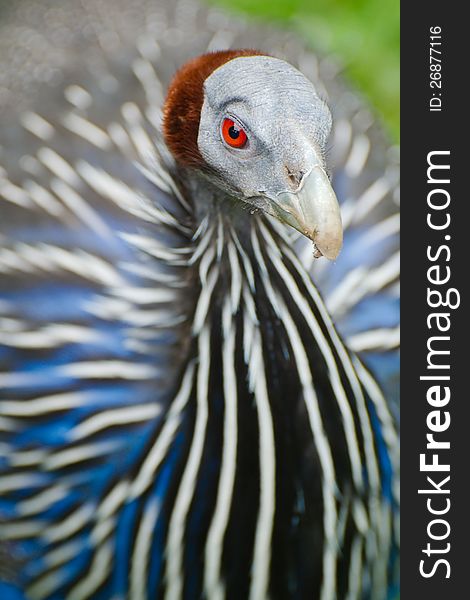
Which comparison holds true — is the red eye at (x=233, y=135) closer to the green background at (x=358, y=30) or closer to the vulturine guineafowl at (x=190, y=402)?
the vulturine guineafowl at (x=190, y=402)

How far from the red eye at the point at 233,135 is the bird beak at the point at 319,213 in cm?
11

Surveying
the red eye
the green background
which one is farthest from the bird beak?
the green background

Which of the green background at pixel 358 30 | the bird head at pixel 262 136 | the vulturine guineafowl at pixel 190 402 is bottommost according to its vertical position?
the vulturine guineafowl at pixel 190 402

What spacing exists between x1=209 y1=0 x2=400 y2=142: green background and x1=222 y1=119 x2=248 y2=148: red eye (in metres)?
1.25

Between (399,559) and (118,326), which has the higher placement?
(118,326)

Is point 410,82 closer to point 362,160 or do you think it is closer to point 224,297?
point 362,160

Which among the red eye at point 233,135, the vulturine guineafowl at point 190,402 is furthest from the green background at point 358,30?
the red eye at point 233,135

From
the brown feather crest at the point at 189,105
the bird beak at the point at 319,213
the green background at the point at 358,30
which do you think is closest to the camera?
the bird beak at the point at 319,213

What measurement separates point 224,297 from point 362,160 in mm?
515

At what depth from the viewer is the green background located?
2.52 meters

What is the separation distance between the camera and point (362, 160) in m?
1.76

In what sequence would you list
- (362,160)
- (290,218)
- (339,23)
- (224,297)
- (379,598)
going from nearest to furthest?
1. (290,218)
2. (224,297)
3. (379,598)
4. (362,160)
5. (339,23)

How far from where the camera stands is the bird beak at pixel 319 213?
1.18 metres

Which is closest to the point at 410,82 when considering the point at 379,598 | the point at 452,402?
the point at 452,402
